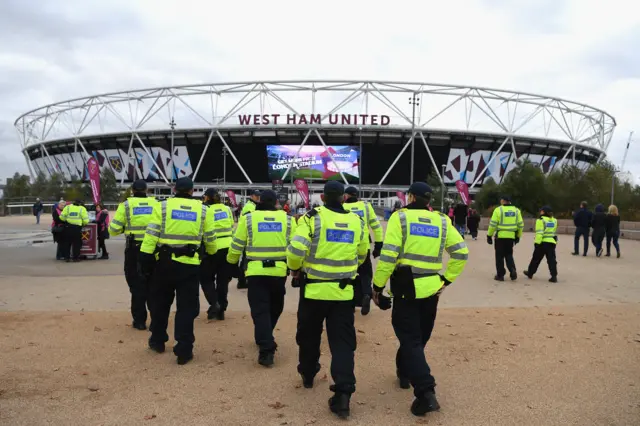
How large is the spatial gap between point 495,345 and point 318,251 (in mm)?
2857

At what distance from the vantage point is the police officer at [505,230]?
10.7 metres

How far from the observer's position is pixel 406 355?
4.15 m

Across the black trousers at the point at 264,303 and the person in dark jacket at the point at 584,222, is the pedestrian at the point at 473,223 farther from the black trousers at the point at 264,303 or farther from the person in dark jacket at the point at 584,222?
the black trousers at the point at 264,303

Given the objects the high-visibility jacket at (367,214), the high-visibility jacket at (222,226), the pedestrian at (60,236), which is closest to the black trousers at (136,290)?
the high-visibility jacket at (222,226)

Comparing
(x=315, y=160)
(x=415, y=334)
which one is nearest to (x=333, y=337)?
(x=415, y=334)

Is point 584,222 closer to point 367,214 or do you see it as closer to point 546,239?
point 546,239

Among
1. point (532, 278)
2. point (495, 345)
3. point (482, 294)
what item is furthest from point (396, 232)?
point (532, 278)

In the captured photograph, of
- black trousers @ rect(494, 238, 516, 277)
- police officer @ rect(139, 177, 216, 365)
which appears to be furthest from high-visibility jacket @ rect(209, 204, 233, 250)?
black trousers @ rect(494, 238, 516, 277)

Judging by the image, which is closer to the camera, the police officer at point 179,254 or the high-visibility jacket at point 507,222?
the police officer at point 179,254

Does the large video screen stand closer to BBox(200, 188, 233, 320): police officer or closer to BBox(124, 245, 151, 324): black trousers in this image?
BBox(200, 188, 233, 320): police officer

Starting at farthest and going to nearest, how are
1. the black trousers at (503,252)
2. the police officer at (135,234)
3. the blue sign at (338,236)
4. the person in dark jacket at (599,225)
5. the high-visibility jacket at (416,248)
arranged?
the person in dark jacket at (599,225)
the black trousers at (503,252)
the police officer at (135,234)
the blue sign at (338,236)
the high-visibility jacket at (416,248)

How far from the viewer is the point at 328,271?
14.3 ft

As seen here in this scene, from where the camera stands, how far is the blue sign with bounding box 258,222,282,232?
5.52m

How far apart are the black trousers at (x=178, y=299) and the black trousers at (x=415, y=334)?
2172 mm
